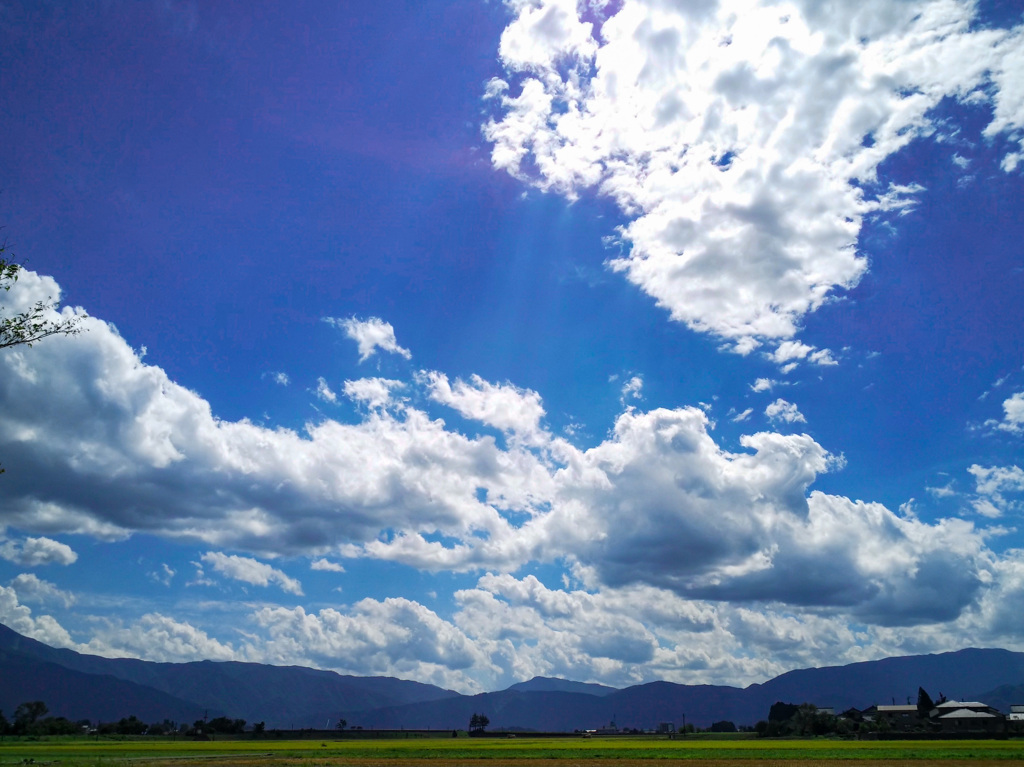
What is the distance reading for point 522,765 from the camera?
6662 centimetres

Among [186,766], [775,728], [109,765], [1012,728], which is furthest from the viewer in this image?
[775,728]

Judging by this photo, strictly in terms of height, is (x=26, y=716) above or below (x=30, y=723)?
above

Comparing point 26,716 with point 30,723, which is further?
point 26,716

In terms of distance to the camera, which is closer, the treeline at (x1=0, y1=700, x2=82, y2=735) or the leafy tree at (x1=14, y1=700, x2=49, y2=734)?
the treeline at (x1=0, y1=700, x2=82, y2=735)

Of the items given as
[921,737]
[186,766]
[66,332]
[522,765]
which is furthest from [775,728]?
[66,332]

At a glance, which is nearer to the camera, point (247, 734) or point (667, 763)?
point (667, 763)

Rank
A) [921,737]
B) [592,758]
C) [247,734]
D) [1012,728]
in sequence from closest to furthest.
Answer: [592,758]
[921,737]
[1012,728]
[247,734]

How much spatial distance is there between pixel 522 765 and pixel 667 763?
14982mm

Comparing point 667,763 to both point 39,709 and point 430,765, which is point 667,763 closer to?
point 430,765

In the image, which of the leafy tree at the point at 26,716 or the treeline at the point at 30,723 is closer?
the treeline at the point at 30,723

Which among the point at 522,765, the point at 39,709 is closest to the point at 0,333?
the point at 522,765

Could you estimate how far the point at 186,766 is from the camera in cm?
6619

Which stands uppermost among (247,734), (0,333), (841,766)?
(0,333)

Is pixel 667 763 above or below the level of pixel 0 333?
below
